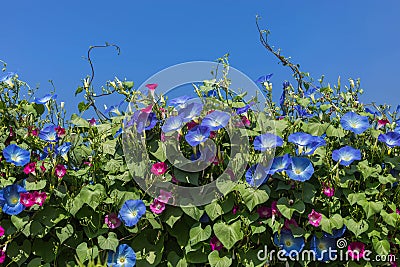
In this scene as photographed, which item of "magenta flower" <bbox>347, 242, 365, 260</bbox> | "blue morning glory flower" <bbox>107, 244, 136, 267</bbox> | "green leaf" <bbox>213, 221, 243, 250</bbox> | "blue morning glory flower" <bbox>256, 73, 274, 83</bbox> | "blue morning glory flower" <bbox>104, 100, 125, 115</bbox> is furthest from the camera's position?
"blue morning glory flower" <bbox>256, 73, 274, 83</bbox>

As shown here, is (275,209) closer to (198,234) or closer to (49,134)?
(198,234)

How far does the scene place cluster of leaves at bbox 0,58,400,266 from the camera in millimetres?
2422

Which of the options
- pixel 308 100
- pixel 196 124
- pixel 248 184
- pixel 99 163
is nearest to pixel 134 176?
pixel 99 163

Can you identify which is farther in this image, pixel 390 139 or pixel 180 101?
pixel 390 139

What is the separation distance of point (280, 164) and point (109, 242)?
2.94 feet

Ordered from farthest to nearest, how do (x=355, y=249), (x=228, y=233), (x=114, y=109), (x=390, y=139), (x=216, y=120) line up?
(x=114, y=109)
(x=390, y=139)
(x=355, y=249)
(x=216, y=120)
(x=228, y=233)

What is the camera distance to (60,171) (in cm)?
251

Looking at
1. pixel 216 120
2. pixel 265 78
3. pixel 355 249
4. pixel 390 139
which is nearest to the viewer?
pixel 216 120

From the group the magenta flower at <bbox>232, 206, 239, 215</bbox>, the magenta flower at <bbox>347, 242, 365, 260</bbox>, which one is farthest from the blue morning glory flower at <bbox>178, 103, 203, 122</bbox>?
the magenta flower at <bbox>347, 242, 365, 260</bbox>

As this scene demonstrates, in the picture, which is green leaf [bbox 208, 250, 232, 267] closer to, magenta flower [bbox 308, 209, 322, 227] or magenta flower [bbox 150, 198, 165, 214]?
magenta flower [bbox 150, 198, 165, 214]

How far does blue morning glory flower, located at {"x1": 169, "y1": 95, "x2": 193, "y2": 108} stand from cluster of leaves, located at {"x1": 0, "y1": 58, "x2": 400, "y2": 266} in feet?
0.20

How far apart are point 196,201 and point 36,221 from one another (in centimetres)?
79

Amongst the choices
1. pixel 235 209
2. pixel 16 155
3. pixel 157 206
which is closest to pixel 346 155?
pixel 235 209

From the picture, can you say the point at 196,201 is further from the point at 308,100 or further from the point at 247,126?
the point at 308,100
